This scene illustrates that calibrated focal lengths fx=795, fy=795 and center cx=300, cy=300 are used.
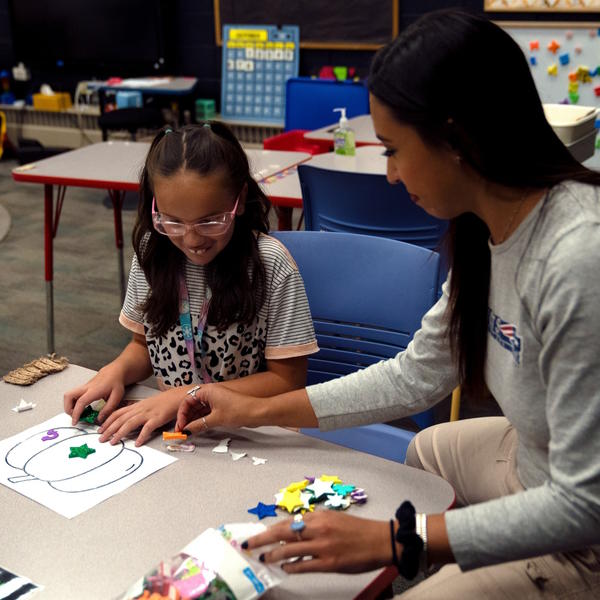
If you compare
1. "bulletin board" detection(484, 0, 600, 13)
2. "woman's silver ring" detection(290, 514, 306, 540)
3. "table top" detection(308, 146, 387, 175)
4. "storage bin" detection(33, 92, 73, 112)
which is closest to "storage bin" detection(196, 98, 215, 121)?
"storage bin" detection(33, 92, 73, 112)

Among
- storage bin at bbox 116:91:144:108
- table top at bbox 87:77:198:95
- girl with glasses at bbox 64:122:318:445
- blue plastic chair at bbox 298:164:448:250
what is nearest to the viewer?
girl with glasses at bbox 64:122:318:445

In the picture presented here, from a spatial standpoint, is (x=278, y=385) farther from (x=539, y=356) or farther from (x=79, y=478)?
(x=539, y=356)

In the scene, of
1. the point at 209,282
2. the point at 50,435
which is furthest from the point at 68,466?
the point at 209,282

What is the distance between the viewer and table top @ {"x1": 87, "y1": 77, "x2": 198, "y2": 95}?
18.4ft

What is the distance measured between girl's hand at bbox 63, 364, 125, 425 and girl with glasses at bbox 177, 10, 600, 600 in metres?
0.46

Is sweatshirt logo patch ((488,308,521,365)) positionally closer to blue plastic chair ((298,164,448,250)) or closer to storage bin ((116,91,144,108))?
blue plastic chair ((298,164,448,250))

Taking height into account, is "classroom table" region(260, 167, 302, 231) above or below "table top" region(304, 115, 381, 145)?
below

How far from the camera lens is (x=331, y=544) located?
2.96 feet

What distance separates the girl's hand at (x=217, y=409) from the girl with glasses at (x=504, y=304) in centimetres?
29

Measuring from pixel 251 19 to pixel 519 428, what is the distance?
5.16 metres

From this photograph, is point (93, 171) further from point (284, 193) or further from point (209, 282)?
point (209, 282)

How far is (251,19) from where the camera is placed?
570cm

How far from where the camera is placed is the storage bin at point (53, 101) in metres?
6.41

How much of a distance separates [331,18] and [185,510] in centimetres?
492
